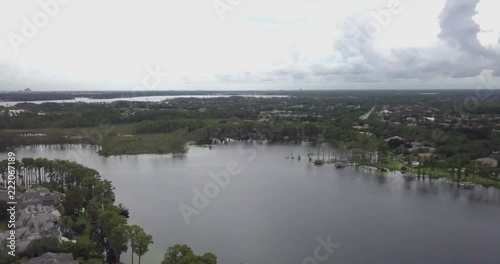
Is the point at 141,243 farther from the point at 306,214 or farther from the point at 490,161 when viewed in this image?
the point at 490,161

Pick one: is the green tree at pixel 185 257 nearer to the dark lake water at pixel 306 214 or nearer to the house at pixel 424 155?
the dark lake water at pixel 306 214

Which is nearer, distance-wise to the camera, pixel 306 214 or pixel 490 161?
pixel 306 214

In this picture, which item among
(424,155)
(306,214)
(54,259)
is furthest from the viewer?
(424,155)

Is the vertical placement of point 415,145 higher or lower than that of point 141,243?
→ higher

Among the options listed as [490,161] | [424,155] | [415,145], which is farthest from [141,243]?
[415,145]

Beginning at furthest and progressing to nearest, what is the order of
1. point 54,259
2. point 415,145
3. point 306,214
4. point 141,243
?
point 415,145 → point 306,214 → point 141,243 → point 54,259

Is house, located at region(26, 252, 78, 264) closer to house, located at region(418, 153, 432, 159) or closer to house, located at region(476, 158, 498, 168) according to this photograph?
house, located at region(418, 153, 432, 159)
